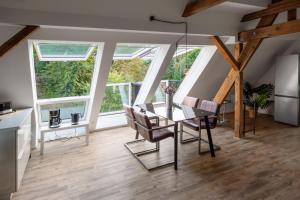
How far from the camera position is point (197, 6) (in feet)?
10.0

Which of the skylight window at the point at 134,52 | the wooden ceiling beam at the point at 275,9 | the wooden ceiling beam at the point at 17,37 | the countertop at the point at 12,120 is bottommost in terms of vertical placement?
Result: the countertop at the point at 12,120

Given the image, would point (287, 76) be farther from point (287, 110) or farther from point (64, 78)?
point (64, 78)

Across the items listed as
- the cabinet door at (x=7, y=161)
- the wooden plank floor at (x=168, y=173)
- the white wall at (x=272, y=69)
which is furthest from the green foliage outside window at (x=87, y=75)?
the white wall at (x=272, y=69)

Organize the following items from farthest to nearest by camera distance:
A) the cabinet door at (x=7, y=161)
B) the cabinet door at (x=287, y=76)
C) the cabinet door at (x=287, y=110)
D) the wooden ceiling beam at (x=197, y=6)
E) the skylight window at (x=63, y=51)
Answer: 1. the cabinet door at (x=287, y=110)
2. the cabinet door at (x=287, y=76)
3. the skylight window at (x=63, y=51)
4. the wooden ceiling beam at (x=197, y=6)
5. the cabinet door at (x=7, y=161)

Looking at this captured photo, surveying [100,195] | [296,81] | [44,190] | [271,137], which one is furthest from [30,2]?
[296,81]

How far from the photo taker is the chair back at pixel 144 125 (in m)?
2.96

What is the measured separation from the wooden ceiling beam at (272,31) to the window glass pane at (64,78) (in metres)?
2.86

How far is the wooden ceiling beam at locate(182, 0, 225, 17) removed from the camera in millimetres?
2793

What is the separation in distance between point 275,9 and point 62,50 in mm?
3686

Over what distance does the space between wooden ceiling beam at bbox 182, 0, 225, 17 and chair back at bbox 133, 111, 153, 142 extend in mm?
1714

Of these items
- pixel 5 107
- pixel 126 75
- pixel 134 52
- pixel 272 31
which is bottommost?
pixel 5 107

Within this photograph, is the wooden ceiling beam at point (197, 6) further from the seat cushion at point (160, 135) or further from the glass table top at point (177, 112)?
the seat cushion at point (160, 135)

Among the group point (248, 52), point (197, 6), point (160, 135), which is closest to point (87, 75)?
point (160, 135)

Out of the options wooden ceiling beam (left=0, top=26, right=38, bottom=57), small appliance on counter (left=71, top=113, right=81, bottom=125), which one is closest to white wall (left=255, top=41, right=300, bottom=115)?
small appliance on counter (left=71, top=113, right=81, bottom=125)
